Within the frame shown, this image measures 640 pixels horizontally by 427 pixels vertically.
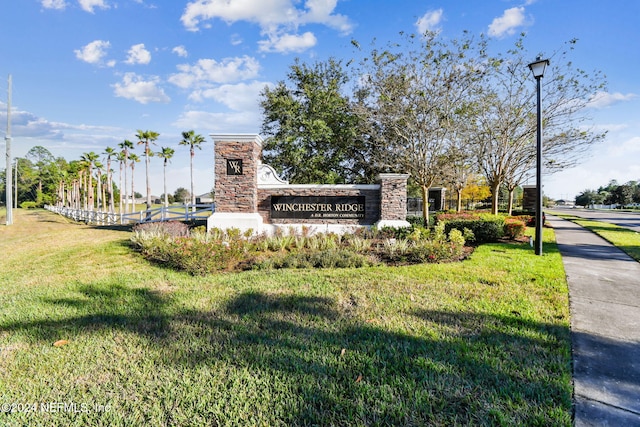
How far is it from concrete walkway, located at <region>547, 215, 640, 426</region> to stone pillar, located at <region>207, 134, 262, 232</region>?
8985 mm

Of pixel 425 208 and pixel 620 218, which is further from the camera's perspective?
pixel 620 218

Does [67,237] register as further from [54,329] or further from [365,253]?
[365,253]

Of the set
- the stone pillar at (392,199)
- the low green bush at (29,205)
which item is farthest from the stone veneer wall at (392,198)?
the low green bush at (29,205)

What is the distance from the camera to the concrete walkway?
7.92 feet

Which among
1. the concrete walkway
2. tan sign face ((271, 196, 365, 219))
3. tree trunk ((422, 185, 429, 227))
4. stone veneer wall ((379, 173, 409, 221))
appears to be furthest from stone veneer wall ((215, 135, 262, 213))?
the concrete walkway

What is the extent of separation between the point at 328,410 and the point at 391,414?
0.46 metres

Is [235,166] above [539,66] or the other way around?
the other way around

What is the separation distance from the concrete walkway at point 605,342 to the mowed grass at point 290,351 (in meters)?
0.15

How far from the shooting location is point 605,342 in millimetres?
3473

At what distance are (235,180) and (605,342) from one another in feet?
33.9

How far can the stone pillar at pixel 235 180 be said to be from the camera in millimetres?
11250

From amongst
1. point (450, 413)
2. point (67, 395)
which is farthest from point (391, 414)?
point (67, 395)

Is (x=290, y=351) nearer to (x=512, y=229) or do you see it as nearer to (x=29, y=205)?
(x=512, y=229)

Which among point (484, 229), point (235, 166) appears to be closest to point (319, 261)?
point (235, 166)
